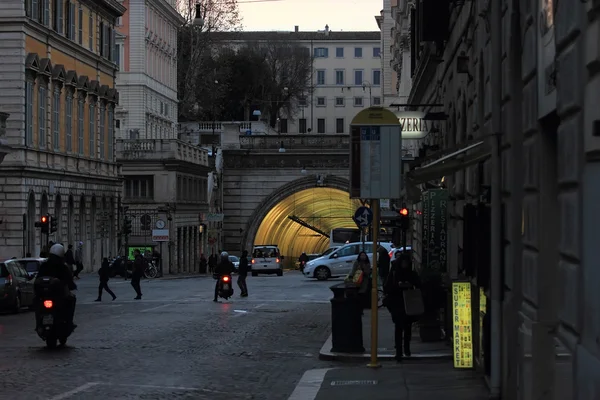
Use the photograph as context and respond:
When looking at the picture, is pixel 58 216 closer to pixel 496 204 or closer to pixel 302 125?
pixel 496 204

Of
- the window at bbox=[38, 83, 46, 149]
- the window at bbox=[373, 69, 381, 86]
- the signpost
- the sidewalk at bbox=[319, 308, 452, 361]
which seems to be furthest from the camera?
the window at bbox=[373, 69, 381, 86]

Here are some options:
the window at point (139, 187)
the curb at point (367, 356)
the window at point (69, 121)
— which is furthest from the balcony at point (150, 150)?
the curb at point (367, 356)

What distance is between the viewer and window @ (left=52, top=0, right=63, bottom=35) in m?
56.8

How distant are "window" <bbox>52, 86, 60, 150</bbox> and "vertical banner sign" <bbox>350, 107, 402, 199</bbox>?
4141cm

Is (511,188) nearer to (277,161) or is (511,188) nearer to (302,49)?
(277,161)

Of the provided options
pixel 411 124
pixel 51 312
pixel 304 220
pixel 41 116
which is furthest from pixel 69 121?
pixel 304 220

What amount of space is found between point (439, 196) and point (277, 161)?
190 ft

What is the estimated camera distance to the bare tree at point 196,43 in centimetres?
9231

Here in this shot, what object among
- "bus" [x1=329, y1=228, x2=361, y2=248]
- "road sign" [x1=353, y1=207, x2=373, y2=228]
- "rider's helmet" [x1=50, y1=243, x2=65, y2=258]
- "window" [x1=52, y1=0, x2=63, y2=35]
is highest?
"window" [x1=52, y1=0, x2=63, y2=35]

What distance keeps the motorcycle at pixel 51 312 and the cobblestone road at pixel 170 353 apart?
0.27 meters

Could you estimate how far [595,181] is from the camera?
7.12 m

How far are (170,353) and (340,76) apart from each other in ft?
440

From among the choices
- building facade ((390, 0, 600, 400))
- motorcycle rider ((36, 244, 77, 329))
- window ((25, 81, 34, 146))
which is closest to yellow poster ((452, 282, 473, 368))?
building facade ((390, 0, 600, 400))

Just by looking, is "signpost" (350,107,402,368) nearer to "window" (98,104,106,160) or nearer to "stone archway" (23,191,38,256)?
"stone archway" (23,191,38,256)
